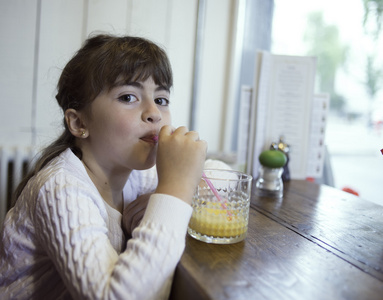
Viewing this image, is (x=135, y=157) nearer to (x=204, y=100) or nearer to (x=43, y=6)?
(x=43, y=6)

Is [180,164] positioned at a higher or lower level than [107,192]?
higher

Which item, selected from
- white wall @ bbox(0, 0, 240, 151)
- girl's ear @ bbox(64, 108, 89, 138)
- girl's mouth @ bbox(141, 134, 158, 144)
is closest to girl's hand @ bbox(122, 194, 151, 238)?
girl's mouth @ bbox(141, 134, 158, 144)

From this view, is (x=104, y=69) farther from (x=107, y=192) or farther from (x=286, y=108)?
(x=286, y=108)

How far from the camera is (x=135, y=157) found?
0.92 m

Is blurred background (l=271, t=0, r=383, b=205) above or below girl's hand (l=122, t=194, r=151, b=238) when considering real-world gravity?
above

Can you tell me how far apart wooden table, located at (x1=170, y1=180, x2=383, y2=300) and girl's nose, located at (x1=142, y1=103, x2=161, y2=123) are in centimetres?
34

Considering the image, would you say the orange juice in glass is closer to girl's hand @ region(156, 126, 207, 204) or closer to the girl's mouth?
girl's hand @ region(156, 126, 207, 204)

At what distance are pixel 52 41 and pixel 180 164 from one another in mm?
1395

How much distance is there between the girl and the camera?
0.61m

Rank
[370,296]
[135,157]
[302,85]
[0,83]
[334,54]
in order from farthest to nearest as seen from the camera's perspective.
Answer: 1. [334,54]
2. [0,83]
3. [302,85]
4. [135,157]
5. [370,296]

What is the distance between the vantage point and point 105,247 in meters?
0.65

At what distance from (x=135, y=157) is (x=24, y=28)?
1.22m

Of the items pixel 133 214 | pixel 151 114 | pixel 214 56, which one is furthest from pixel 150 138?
pixel 214 56

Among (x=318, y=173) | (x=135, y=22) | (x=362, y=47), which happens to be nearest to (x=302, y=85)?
(x=318, y=173)
